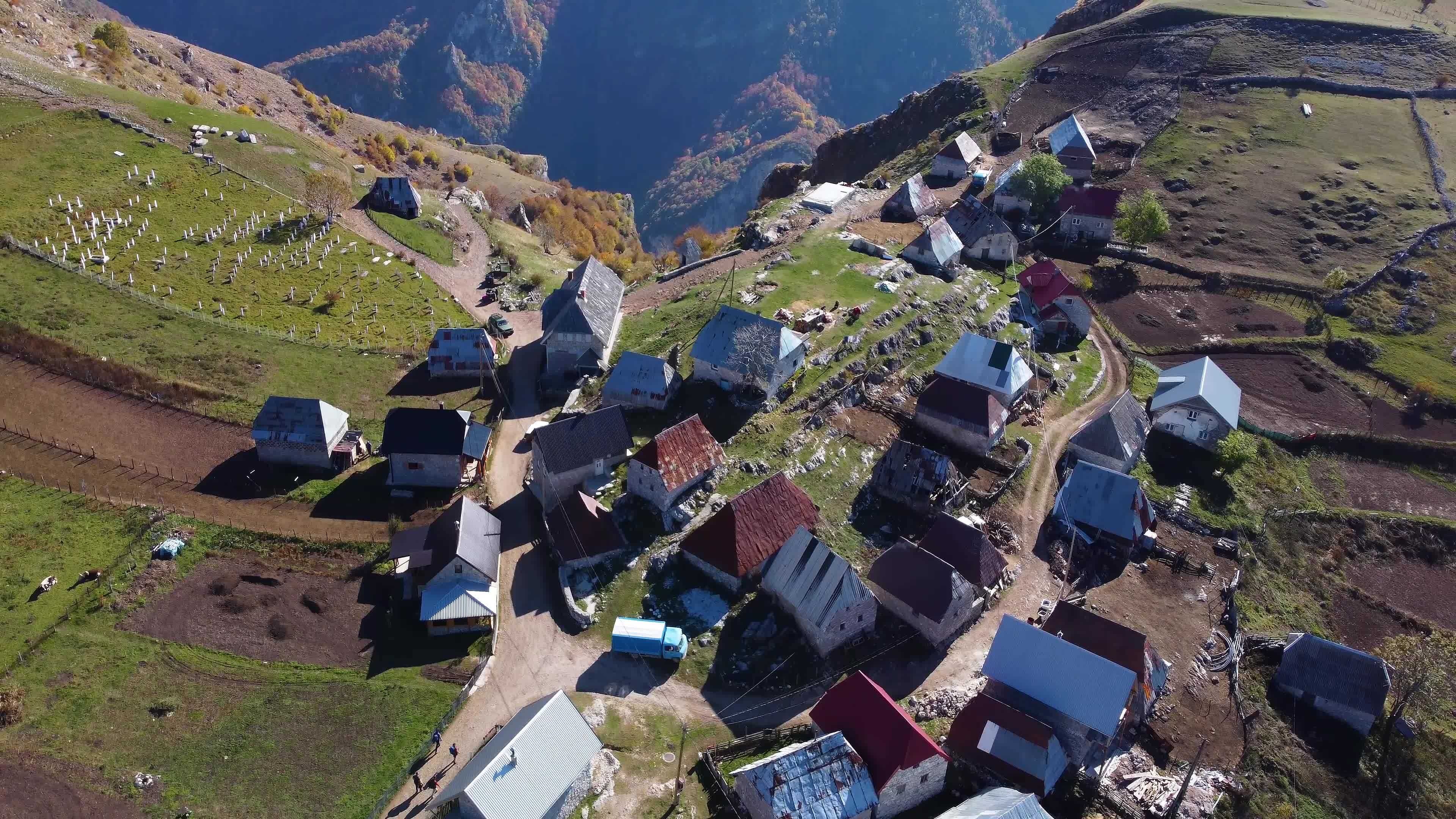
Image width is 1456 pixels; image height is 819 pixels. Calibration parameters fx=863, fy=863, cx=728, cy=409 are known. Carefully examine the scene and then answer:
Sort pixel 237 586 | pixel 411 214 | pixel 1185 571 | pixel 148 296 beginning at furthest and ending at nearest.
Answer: pixel 411 214 → pixel 148 296 → pixel 1185 571 → pixel 237 586

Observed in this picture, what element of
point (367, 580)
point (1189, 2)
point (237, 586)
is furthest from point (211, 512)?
point (1189, 2)

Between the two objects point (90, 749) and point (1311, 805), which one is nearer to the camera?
point (90, 749)

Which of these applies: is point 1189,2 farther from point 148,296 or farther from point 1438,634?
point 148,296

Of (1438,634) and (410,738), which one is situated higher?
(410,738)

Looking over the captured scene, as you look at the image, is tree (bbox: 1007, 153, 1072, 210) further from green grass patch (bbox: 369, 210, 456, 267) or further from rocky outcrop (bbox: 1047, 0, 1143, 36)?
rocky outcrop (bbox: 1047, 0, 1143, 36)

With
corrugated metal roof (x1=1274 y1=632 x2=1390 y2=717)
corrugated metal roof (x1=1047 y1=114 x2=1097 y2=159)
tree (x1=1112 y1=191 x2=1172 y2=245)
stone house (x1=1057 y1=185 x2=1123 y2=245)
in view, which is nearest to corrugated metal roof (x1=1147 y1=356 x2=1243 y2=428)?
corrugated metal roof (x1=1274 y1=632 x2=1390 y2=717)

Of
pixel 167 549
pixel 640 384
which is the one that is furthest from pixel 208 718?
pixel 640 384
